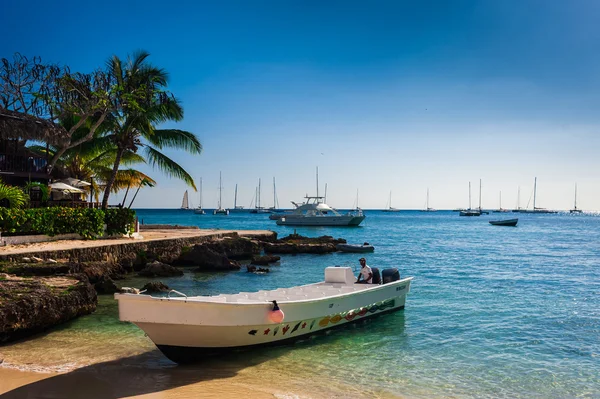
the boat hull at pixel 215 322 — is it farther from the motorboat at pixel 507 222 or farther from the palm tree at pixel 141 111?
the motorboat at pixel 507 222

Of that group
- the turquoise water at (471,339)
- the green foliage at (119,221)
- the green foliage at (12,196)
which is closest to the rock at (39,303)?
the turquoise water at (471,339)

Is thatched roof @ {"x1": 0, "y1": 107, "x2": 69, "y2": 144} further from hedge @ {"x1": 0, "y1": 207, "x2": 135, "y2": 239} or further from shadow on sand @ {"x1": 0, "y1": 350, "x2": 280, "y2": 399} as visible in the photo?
shadow on sand @ {"x1": 0, "y1": 350, "x2": 280, "y2": 399}

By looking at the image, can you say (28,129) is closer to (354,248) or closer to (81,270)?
(81,270)

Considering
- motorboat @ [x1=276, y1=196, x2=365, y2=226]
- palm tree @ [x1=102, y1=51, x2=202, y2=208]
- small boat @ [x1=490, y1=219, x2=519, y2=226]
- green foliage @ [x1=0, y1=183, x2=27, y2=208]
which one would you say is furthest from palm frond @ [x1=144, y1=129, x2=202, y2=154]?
small boat @ [x1=490, y1=219, x2=519, y2=226]

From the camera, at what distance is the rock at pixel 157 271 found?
70.0 ft

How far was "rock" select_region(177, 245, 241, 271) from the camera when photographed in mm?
24484

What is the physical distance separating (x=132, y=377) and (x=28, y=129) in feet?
55.7

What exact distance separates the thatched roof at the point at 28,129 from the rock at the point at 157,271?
710cm

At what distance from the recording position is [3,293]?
10.6 metres

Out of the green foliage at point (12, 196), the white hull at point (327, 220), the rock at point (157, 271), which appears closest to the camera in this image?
the green foliage at point (12, 196)

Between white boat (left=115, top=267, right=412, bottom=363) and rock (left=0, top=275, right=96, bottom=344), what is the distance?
10.1ft

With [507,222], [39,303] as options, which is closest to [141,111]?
[39,303]

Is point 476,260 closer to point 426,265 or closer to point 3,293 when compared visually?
point 426,265

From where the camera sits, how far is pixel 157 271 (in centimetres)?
2156
